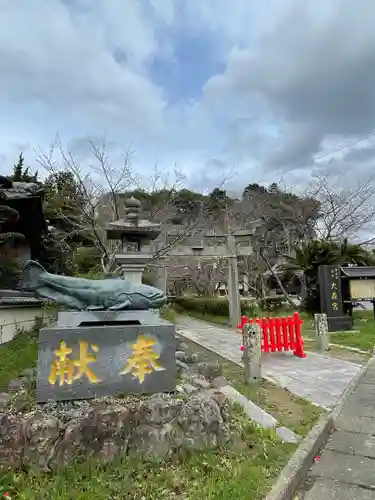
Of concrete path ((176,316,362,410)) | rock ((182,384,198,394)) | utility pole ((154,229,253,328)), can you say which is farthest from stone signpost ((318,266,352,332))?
rock ((182,384,198,394))

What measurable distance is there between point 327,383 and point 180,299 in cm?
2448

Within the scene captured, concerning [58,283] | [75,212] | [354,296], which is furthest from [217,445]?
[354,296]

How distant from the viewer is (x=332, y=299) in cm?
1492

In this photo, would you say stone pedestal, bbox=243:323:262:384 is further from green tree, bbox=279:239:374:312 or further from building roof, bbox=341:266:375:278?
green tree, bbox=279:239:374:312

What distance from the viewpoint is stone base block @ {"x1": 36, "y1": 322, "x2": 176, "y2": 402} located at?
3898 millimetres

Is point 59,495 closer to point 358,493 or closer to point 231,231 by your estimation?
point 358,493

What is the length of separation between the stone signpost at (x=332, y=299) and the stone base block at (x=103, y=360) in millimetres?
12027

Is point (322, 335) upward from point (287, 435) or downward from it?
upward

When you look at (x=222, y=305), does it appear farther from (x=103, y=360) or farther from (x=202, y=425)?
(x=202, y=425)

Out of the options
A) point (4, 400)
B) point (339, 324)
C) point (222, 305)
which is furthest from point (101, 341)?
point (222, 305)

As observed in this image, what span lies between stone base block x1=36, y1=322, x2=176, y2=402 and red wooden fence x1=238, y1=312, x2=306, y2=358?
5.28 metres

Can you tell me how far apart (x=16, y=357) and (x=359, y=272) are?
43.9ft

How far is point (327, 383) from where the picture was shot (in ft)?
22.7

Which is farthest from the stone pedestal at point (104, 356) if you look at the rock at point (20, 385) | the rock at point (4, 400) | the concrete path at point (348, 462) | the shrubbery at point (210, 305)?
the shrubbery at point (210, 305)
